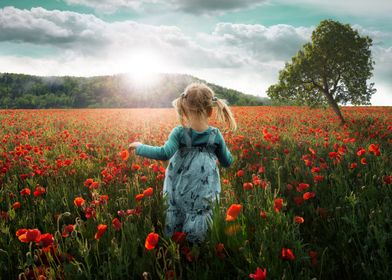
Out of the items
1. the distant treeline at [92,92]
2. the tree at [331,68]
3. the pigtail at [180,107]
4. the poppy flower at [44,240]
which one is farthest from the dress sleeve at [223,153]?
the distant treeline at [92,92]

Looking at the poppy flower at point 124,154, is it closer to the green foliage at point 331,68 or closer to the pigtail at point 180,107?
the pigtail at point 180,107

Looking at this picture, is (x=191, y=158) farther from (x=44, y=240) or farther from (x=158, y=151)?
(x=44, y=240)

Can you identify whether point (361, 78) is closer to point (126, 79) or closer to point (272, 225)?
point (272, 225)

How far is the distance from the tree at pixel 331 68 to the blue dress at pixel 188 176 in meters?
12.4

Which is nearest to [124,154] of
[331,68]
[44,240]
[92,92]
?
[44,240]

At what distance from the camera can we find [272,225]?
2826 mm

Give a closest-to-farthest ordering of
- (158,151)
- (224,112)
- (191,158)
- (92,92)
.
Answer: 1. (158,151)
2. (191,158)
3. (224,112)
4. (92,92)

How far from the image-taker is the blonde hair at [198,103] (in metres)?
3.30

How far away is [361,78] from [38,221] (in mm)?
14334

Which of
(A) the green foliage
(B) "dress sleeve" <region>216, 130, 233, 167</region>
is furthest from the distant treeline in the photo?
(B) "dress sleeve" <region>216, 130, 233, 167</region>

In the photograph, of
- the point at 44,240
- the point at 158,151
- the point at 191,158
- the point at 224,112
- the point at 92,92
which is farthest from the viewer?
the point at 92,92

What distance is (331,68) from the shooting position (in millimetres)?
14867

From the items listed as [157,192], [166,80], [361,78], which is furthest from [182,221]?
[166,80]

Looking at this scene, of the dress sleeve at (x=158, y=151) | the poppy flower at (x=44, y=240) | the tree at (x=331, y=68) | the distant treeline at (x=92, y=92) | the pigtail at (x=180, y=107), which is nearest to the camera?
the poppy flower at (x=44, y=240)
